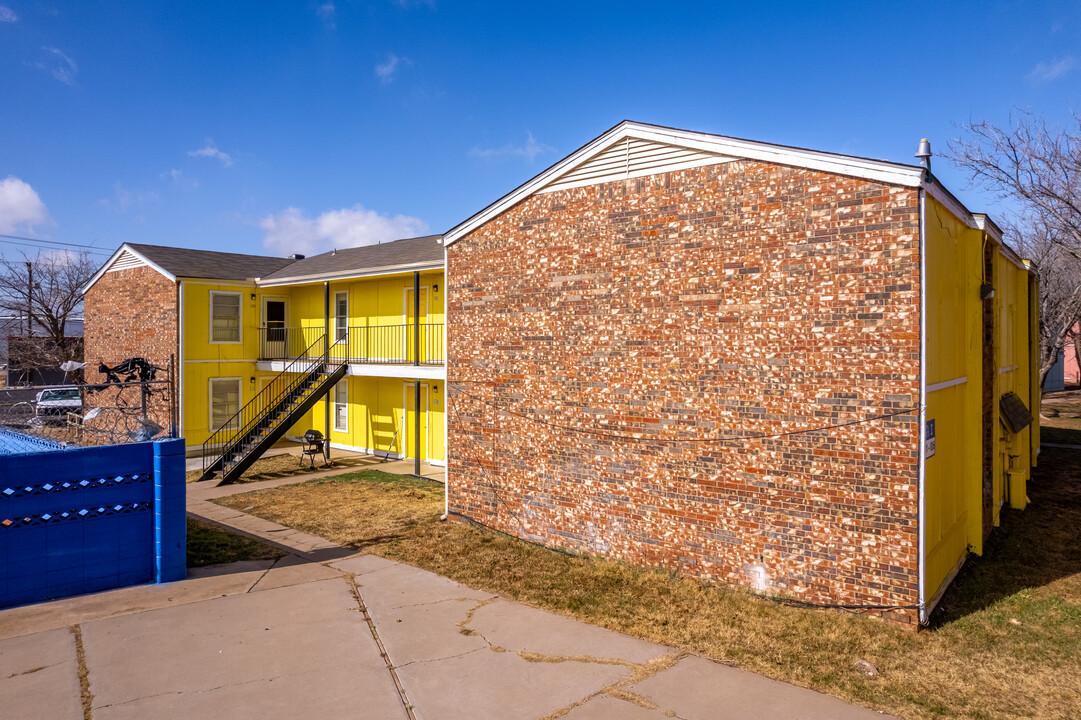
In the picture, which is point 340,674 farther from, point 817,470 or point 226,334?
point 226,334

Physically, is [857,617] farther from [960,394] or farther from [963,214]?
[963,214]

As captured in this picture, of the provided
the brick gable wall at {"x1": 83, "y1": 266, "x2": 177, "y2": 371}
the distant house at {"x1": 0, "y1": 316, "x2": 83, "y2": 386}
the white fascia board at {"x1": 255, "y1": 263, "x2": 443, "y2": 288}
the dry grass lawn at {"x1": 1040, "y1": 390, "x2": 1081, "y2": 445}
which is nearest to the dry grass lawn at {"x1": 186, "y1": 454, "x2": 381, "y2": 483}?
the brick gable wall at {"x1": 83, "y1": 266, "x2": 177, "y2": 371}

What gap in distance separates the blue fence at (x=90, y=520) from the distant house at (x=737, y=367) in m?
4.40

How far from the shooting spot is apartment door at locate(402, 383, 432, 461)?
17750 mm

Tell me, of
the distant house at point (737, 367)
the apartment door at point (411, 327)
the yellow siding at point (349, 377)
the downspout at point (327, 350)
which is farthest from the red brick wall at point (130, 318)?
the distant house at point (737, 367)

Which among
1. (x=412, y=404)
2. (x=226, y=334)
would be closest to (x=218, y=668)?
(x=412, y=404)

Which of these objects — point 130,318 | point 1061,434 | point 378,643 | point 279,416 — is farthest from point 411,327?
point 1061,434

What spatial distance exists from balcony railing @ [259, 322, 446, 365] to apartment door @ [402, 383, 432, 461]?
0.94 metres

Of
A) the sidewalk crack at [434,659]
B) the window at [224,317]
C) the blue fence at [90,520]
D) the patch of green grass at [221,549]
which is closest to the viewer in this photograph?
the sidewalk crack at [434,659]

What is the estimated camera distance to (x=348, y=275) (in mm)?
18031

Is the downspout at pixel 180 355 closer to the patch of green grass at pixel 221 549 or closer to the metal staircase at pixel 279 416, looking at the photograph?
the metal staircase at pixel 279 416

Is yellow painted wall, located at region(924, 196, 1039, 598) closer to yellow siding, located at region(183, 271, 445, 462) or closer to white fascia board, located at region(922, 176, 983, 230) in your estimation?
white fascia board, located at region(922, 176, 983, 230)

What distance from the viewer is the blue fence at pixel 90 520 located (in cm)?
784

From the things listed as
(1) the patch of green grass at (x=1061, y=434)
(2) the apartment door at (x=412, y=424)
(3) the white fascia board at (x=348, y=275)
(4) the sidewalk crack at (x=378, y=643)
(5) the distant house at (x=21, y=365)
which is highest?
(3) the white fascia board at (x=348, y=275)
